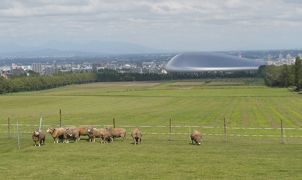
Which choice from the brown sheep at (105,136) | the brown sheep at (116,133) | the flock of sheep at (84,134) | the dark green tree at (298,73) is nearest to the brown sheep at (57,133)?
the flock of sheep at (84,134)

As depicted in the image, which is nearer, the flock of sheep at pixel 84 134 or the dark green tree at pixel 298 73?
the flock of sheep at pixel 84 134

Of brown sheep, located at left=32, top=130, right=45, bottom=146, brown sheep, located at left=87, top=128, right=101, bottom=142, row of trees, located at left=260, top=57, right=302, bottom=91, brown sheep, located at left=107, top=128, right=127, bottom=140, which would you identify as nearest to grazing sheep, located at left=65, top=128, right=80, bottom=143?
brown sheep, located at left=87, top=128, right=101, bottom=142

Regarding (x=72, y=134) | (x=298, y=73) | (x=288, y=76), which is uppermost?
(x=298, y=73)

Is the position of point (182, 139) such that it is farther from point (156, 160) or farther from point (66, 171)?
point (66, 171)

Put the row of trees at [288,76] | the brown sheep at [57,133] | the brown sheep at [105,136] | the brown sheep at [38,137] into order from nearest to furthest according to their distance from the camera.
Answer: the brown sheep at [38,137] → the brown sheep at [57,133] → the brown sheep at [105,136] → the row of trees at [288,76]

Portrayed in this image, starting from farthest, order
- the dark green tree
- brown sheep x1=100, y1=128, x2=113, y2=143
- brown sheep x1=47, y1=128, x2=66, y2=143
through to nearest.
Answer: the dark green tree, brown sheep x1=100, y1=128, x2=113, y2=143, brown sheep x1=47, y1=128, x2=66, y2=143

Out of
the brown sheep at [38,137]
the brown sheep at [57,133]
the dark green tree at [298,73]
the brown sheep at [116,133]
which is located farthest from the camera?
the dark green tree at [298,73]

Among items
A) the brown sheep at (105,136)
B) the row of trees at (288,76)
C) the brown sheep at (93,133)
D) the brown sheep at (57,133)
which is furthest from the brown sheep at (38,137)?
the row of trees at (288,76)

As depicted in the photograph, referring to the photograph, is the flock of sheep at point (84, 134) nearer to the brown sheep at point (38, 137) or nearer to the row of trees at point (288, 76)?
the brown sheep at point (38, 137)

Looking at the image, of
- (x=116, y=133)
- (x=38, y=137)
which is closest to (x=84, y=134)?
(x=116, y=133)

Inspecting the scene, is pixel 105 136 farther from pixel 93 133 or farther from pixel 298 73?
pixel 298 73

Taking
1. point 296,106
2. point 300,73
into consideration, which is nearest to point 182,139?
point 296,106

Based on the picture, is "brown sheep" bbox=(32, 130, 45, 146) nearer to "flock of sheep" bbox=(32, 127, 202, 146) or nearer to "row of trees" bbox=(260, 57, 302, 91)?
"flock of sheep" bbox=(32, 127, 202, 146)

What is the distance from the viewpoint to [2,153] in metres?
33.2
